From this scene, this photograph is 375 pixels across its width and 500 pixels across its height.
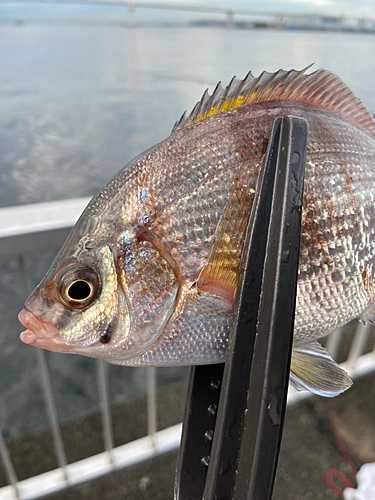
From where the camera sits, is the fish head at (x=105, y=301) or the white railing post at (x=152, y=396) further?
the white railing post at (x=152, y=396)

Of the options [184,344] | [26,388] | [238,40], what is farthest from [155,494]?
[238,40]

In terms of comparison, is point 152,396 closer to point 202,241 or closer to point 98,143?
point 202,241

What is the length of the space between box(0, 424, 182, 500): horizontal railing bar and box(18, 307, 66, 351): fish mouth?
3.67ft

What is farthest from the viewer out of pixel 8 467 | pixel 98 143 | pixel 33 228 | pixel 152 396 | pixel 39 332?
pixel 98 143

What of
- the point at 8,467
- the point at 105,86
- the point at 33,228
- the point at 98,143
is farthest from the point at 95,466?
the point at 105,86

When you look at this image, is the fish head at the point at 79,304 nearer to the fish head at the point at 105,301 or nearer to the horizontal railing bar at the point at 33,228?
the fish head at the point at 105,301

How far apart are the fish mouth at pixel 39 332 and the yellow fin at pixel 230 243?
0.38 ft

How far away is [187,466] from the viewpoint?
0.32 meters

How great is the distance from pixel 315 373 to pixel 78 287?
0.73 feet

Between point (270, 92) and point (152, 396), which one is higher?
point (270, 92)

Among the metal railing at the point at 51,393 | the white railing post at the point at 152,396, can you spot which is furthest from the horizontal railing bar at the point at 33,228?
the white railing post at the point at 152,396

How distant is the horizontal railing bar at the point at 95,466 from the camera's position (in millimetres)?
1102

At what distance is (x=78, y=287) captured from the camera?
259 millimetres

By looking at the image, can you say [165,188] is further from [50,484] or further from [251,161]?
[50,484]
